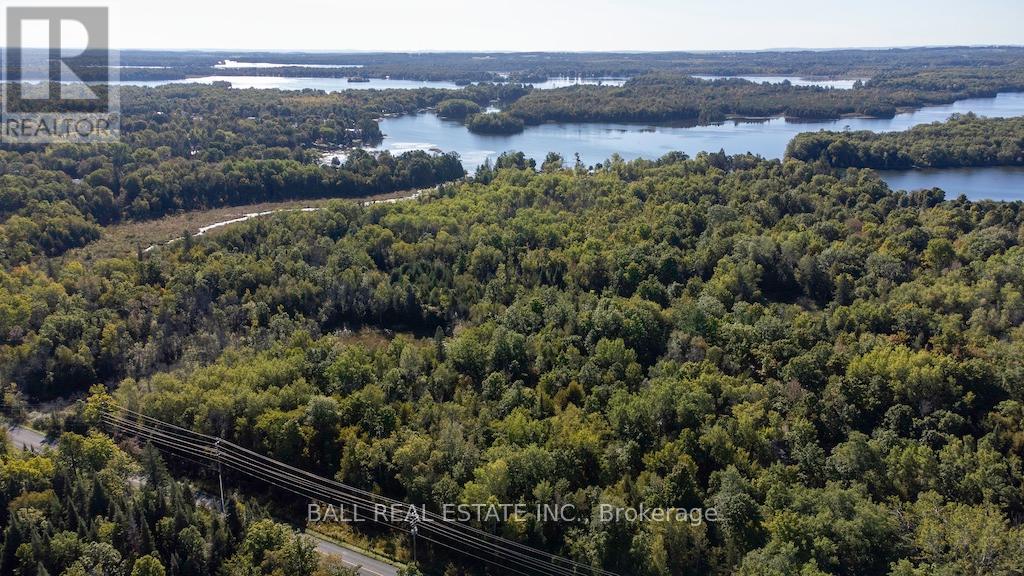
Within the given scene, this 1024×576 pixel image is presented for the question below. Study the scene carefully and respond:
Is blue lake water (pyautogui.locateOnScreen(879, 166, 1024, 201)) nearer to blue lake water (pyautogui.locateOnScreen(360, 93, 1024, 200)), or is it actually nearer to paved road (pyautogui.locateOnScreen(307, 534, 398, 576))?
blue lake water (pyautogui.locateOnScreen(360, 93, 1024, 200))

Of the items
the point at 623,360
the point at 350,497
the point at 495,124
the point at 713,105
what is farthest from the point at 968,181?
the point at 350,497

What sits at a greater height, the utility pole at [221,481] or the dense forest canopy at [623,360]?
the dense forest canopy at [623,360]

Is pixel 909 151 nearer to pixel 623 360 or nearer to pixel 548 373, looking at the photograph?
pixel 623 360

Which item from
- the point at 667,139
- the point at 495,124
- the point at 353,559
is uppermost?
the point at 495,124

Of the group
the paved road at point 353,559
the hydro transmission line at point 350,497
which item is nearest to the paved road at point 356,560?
the paved road at point 353,559

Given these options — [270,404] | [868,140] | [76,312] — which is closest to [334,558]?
[270,404]

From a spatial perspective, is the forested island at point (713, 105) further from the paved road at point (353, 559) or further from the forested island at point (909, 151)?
the paved road at point (353, 559)

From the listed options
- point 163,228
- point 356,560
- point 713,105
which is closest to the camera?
point 356,560
